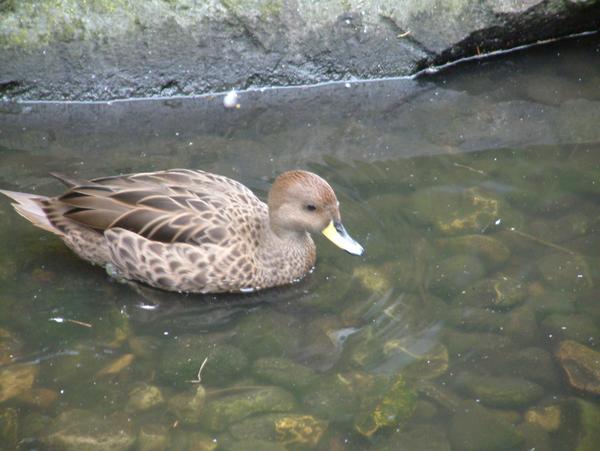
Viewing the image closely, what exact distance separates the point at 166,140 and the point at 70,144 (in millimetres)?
728

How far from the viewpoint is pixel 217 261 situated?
18.8ft

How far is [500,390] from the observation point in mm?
5027

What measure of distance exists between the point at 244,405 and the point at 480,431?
1.26 m

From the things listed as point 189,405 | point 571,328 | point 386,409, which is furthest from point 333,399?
point 571,328

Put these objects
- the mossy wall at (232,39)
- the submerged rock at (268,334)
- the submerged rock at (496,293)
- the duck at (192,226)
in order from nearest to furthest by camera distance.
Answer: the submerged rock at (268,334) → the submerged rock at (496,293) → the duck at (192,226) → the mossy wall at (232,39)

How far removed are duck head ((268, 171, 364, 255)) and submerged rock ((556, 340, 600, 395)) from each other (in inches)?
54.6

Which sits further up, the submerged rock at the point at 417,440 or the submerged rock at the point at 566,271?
the submerged rock at the point at 566,271

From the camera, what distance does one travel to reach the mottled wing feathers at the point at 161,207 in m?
5.75

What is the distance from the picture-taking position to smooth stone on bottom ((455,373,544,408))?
16.4 feet

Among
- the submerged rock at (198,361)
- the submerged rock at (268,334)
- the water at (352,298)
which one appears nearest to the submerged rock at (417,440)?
the water at (352,298)

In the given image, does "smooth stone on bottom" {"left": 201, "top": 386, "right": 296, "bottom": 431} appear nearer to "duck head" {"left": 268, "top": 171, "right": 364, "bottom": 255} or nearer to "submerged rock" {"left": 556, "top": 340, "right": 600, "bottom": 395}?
"duck head" {"left": 268, "top": 171, "right": 364, "bottom": 255}

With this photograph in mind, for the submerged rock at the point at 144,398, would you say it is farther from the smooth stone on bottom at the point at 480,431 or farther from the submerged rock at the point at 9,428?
the smooth stone on bottom at the point at 480,431

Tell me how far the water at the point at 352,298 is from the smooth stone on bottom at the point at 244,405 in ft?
0.04

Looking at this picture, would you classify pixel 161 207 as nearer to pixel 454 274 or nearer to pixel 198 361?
pixel 198 361
